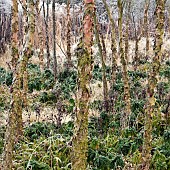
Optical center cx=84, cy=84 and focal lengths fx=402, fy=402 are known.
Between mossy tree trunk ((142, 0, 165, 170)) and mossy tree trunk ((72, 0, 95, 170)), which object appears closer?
mossy tree trunk ((72, 0, 95, 170))

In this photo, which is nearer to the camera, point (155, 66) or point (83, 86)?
point (83, 86)

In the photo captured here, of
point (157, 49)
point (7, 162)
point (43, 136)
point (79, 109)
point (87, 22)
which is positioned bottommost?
point (43, 136)

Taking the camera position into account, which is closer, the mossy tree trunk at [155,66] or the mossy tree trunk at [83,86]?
the mossy tree trunk at [83,86]

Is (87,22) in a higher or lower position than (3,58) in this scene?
higher

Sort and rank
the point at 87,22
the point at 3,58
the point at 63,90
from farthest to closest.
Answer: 1. the point at 3,58
2. the point at 63,90
3. the point at 87,22

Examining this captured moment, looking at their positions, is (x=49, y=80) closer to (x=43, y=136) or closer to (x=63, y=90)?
(x=63, y=90)

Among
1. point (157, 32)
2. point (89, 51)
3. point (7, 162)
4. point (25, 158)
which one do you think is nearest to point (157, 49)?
point (157, 32)

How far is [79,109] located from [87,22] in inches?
18.3

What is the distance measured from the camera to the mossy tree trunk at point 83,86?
2068 mm

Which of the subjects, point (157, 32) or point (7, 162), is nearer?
point (7, 162)

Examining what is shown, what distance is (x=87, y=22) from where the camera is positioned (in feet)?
6.79

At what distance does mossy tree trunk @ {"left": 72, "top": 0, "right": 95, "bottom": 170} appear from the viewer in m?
2.07

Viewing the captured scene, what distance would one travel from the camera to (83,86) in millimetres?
2123

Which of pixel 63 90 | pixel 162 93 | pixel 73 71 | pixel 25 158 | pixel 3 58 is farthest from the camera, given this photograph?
pixel 3 58
